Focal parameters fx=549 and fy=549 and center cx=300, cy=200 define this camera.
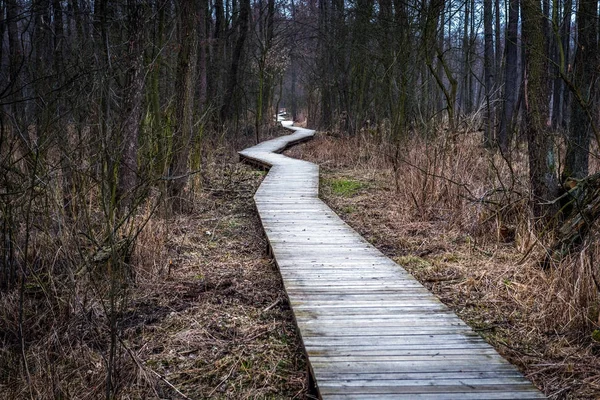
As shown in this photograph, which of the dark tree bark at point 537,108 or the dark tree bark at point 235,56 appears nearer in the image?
the dark tree bark at point 537,108

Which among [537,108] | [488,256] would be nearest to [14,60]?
[488,256]

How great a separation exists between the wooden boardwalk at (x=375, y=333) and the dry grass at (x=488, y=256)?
33 centimetres

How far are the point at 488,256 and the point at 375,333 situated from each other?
2.35m

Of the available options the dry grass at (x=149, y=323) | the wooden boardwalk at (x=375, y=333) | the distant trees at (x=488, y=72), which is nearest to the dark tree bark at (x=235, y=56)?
the distant trees at (x=488, y=72)

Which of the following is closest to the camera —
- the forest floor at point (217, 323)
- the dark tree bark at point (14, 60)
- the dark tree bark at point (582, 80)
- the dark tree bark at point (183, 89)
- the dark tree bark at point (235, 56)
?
the dark tree bark at point (14, 60)

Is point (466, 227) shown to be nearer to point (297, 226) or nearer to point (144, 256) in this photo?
point (297, 226)

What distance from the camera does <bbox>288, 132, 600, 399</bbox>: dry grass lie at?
Result: 331 centimetres

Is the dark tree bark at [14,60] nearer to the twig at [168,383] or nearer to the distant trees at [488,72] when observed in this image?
the twig at [168,383]

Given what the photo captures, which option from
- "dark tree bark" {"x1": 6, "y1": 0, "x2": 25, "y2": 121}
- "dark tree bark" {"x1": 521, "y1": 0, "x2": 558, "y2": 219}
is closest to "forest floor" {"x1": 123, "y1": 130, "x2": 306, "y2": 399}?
"dark tree bark" {"x1": 6, "y1": 0, "x2": 25, "y2": 121}

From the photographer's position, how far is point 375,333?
3314 mm

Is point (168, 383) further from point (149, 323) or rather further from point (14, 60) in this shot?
point (14, 60)

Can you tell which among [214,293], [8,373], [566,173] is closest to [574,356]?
[566,173]

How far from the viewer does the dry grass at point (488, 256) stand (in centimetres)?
331

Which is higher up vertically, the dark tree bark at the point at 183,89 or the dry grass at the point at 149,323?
the dark tree bark at the point at 183,89
